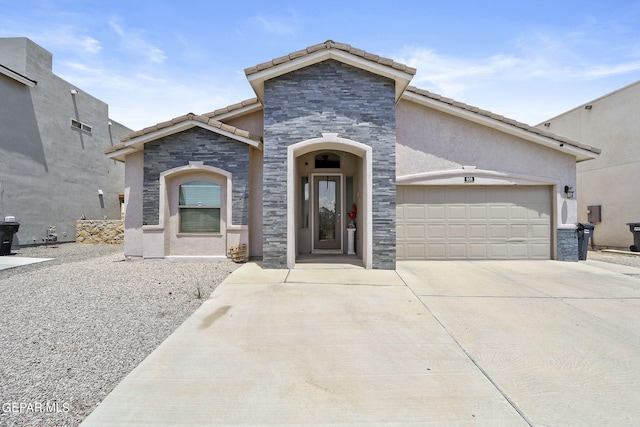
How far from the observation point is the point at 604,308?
5.34 metres

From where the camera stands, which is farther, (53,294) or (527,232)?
(527,232)

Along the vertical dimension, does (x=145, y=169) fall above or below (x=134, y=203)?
above

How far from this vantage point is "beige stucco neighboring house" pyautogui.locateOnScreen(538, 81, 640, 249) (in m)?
13.6

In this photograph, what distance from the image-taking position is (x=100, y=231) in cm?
A: 1603

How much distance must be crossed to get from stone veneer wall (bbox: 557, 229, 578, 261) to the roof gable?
6.86 m

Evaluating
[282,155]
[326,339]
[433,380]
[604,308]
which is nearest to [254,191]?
[282,155]

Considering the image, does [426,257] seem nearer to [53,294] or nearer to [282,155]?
[282,155]

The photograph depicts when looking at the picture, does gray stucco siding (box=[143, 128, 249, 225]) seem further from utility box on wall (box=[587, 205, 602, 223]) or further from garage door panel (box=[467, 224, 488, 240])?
utility box on wall (box=[587, 205, 602, 223])

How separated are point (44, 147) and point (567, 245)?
21.0m

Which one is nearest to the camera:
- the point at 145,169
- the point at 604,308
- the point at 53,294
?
the point at 604,308

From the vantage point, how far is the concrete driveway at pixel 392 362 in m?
2.64

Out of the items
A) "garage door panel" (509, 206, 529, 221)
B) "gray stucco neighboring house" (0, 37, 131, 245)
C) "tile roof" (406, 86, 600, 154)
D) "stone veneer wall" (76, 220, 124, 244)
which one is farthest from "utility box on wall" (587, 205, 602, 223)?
"gray stucco neighboring house" (0, 37, 131, 245)

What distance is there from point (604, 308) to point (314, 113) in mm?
7020

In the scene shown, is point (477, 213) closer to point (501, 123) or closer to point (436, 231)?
point (436, 231)
